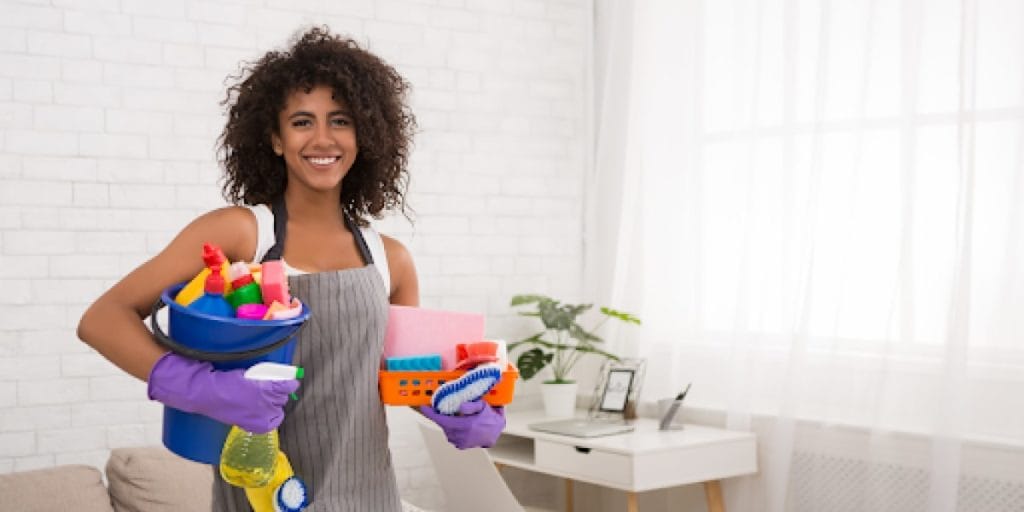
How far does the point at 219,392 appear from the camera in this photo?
139 centimetres

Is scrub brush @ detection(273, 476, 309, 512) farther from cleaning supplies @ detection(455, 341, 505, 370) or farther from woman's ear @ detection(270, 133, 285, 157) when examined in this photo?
woman's ear @ detection(270, 133, 285, 157)

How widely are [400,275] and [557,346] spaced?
231 centimetres

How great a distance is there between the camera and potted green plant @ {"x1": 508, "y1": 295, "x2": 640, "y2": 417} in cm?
412

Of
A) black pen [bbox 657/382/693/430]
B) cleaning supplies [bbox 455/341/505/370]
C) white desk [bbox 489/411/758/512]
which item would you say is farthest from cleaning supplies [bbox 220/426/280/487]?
black pen [bbox 657/382/693/430]

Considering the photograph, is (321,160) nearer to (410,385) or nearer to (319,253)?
(319,253)

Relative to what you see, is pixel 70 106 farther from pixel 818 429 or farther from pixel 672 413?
pixel 818 429

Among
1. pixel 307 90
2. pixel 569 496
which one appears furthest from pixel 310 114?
Answer: pixel 569 496

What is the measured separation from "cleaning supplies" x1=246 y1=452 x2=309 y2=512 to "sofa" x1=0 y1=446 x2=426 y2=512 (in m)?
1.75

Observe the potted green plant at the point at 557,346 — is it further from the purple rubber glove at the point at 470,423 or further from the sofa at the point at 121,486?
the purple rubber glove at the point at 470,423

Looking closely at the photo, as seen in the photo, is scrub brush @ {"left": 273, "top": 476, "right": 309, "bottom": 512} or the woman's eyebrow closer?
scrub brush @ {"left": 273, "top": 476, "right": 309, "bottom": 512}

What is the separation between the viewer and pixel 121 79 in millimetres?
3537

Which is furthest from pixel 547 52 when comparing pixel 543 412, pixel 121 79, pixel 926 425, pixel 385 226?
pixel 926 425

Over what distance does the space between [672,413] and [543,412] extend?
74 centimetres

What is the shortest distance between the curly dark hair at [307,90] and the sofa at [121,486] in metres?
1.58
